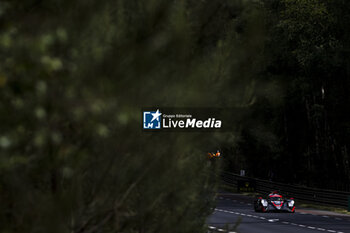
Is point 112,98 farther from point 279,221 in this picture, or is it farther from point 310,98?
point 310,98

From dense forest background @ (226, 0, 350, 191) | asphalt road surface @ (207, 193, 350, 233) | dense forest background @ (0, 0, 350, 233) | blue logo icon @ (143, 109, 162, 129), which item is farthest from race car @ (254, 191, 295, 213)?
blue logo icon @ (143, 109, 162, 129)

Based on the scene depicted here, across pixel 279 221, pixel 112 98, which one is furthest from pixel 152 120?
pixel 279 221

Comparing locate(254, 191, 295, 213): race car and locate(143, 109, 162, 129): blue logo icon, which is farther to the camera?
locate(254, 191, 295, 213): race car

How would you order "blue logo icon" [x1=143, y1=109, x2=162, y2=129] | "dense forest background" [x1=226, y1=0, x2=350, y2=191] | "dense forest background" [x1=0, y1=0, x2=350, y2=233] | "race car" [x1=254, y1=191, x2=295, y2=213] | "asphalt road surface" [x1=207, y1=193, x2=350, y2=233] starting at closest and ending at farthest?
1. "dense forest background" [x1=0, y1=0, x2=350, y2=233]
2. "blue logo icon" [x1=143, y1=109, x2=162, y2=129]
3. "asphalt road surface" [x1=207, y1=193, x2=350, y2=233]
4. "race car" [x1=254, y1=191, x2=295, y2=213]
5. "dense forest background" [x1=226, y1=0, x2=350, y2=191]

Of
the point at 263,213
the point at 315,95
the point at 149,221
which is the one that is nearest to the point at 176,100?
the point at 149,221

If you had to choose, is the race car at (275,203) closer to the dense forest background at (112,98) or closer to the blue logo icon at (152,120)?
the dense forest background at (112,98)

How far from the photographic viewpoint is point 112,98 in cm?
433

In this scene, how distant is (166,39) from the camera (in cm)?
503

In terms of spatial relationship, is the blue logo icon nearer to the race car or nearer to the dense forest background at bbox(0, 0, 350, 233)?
the dense forest background at bbox(0, 0, 350, 233)

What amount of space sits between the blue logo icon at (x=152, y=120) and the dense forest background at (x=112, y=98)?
0.27 ft

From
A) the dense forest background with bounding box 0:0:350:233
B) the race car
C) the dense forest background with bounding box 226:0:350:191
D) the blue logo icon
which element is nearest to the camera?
the dense forest background with bounding box 0:0:350:233

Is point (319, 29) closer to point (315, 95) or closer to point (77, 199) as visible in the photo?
point (315, 95)

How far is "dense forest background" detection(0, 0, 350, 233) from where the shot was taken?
405cm

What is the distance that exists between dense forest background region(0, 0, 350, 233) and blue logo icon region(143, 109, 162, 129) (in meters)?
0.08
